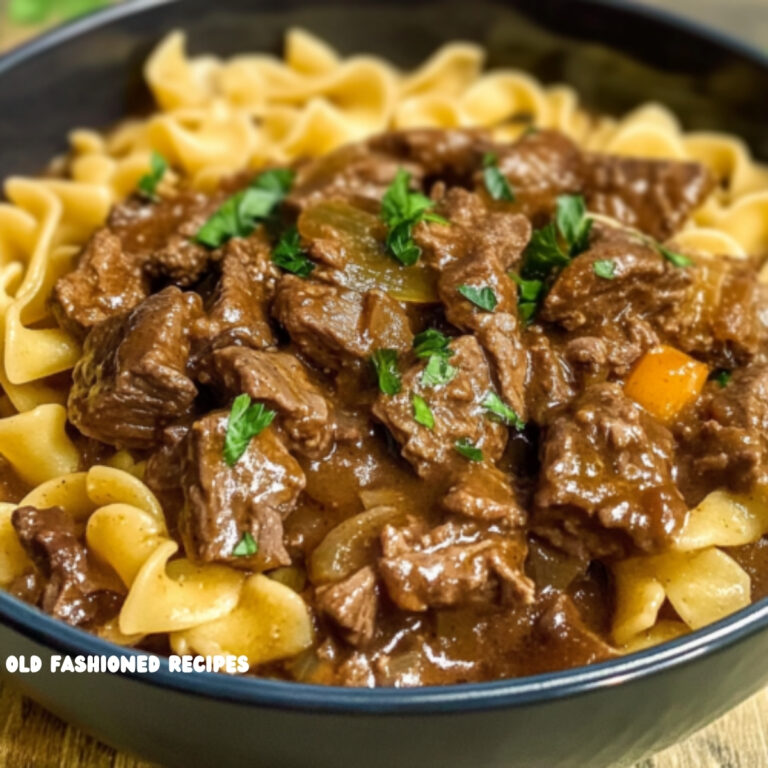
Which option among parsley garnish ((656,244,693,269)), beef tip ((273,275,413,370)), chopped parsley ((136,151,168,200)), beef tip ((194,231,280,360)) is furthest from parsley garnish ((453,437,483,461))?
chopped parsley ((136,151,168,200))

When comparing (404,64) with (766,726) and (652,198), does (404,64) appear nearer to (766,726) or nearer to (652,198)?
(652,198)

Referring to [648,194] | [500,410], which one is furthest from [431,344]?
[648,194]

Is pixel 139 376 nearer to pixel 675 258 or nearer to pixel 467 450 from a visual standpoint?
pixel 467 450

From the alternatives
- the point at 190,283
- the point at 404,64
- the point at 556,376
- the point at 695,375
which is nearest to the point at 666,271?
the point at 695,375

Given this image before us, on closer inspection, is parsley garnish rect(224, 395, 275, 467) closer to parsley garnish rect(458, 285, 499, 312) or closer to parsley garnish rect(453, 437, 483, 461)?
parsley garnish rect(453, 437, 483, 461)

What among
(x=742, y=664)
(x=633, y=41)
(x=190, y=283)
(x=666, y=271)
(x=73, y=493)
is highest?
(x=633, y=41)
